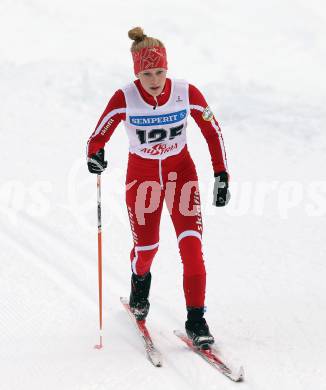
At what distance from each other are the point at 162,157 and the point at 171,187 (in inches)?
10.3

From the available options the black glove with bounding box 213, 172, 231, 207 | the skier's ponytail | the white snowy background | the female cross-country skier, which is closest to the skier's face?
the female cross-country skier

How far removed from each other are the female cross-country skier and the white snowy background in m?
0.66

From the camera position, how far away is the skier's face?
4.09 meters

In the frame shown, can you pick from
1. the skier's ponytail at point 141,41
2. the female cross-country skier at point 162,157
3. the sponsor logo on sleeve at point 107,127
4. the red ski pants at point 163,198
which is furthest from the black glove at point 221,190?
the skier's ponytail at point 141,41

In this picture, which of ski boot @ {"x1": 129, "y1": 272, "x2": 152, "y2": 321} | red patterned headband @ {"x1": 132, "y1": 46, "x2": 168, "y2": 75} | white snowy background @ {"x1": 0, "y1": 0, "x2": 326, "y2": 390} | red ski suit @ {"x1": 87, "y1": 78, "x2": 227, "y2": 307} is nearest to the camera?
red patterned headband @ {"x1": 132, "y1": 46, "x2": 168, "y2": 75}

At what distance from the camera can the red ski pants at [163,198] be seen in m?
4.40

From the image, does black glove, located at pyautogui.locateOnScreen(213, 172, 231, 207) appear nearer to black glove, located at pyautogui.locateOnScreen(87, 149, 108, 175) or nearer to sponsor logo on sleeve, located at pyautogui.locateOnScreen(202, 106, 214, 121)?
sponsor logo on sleeve, located at pyautogui.locateOnScreen(202, 106, 214, 121)

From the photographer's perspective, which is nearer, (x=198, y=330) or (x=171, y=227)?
(x=198, y=330)

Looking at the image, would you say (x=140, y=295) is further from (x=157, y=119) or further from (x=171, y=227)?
(x=171, y=227)

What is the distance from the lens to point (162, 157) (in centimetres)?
444

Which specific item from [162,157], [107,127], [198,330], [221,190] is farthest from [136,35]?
[198,330]

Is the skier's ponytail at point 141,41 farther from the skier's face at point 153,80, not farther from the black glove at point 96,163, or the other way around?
the black glove at point 96,163

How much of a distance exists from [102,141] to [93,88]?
29.7 feet

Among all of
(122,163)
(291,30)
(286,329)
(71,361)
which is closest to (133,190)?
(71,361)
